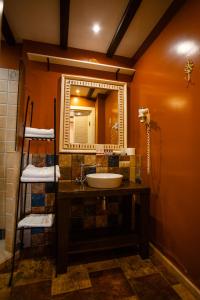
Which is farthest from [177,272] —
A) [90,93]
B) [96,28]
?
[96,28]

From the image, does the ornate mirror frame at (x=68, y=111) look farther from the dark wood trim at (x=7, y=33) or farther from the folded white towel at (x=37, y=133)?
the dark wood trim at (x=7, y=33)

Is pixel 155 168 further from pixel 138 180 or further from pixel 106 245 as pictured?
pixel 106 245

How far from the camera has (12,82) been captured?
2.09 meters

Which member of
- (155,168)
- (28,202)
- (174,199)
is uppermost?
(155,168)

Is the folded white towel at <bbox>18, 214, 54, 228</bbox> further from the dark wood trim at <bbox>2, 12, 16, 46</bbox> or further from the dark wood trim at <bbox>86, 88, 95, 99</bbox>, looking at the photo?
the dark wood trim at <bbox>2, 12, 16, 46</bbox>

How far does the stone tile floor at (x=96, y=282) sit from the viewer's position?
1.32 metres

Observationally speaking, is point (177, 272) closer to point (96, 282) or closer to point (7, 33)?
point (96, 282)

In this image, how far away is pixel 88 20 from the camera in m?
1.75

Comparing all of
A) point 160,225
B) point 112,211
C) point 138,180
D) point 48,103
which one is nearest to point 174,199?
point 160,225

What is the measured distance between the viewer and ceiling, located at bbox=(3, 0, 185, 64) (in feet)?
5.13

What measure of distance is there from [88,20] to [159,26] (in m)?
0.72

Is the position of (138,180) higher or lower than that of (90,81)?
lower

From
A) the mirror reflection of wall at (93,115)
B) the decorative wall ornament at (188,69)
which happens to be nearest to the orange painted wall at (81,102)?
the mirror reflection of wall at (93,115)

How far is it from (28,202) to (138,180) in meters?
1.31
